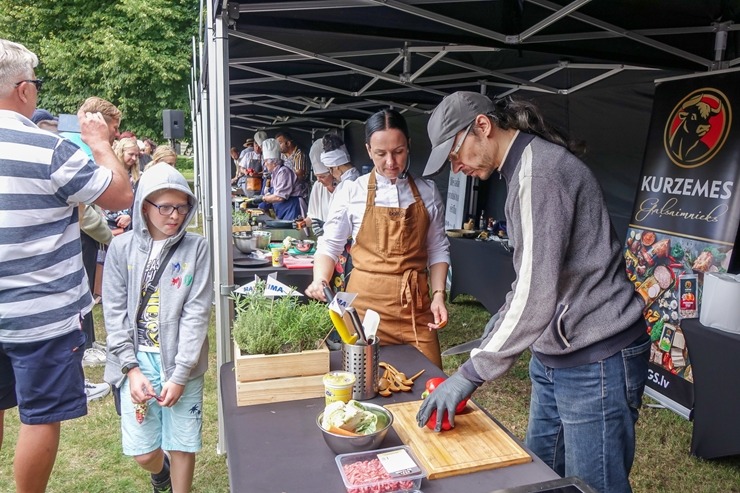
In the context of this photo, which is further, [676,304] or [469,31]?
[676,304]

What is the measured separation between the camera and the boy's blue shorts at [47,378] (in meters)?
2.00

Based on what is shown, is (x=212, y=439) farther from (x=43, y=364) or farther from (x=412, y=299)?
(x=412, y=299)

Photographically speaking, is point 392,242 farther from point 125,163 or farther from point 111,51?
point 111,51

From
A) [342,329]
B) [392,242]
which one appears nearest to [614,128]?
[392,242]

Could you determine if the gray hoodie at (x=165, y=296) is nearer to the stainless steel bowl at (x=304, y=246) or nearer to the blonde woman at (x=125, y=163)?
the stainless steel bowl at (x=304, y=246)

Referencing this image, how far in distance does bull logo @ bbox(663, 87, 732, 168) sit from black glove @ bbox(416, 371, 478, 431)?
2.87m

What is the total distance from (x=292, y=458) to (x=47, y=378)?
1310mm

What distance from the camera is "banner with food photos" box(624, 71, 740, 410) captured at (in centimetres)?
324

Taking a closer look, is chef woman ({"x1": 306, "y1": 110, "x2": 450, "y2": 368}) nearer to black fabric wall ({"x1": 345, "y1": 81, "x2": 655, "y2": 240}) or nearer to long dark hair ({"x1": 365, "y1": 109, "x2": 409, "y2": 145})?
long dark hair ({"x1": 365, "y1": 109, "x2": 409, "y2": 145})

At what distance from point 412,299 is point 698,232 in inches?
86.8

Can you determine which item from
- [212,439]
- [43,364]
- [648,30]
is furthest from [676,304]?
[43,364]

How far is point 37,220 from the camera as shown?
1951 millimetres

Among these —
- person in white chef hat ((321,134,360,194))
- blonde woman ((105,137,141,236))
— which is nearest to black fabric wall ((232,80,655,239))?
person in white chef hat ((321,134,360,194))

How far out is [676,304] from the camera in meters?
3.50
